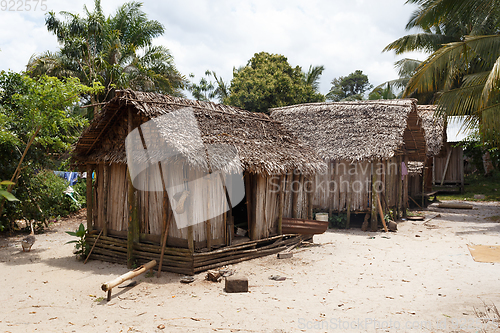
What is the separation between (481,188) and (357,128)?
1139 cm

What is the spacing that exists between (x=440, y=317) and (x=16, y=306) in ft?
19.9

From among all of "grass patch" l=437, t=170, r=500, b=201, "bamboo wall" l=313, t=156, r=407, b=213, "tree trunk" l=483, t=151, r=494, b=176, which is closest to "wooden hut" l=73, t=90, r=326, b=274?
"bamboo wall" l=313, t=156, r=407, b=213

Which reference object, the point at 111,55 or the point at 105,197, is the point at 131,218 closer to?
the point at 105,197

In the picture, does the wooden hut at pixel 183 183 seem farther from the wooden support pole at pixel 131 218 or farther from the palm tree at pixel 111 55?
the palm tree at pixel 111 55

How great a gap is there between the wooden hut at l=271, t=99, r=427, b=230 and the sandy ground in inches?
110

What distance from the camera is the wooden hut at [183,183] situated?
6.78 meters

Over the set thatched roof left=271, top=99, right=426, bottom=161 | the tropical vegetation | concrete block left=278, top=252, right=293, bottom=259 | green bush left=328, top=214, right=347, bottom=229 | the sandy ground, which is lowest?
the sandy ground

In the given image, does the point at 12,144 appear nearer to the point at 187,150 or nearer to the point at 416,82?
the point at 187,150

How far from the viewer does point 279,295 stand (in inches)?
229

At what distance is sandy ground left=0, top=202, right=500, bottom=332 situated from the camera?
470 centimetres

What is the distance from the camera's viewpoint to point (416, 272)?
23.1 feet

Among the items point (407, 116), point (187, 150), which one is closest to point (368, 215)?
point (407, 116)

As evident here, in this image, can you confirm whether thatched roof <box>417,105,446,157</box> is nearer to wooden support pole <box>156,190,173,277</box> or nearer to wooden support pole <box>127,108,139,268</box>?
wooden support pole <box>156,190,173,277</box>

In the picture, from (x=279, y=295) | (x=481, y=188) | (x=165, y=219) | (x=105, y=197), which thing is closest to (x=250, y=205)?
(x=165, y=219)
